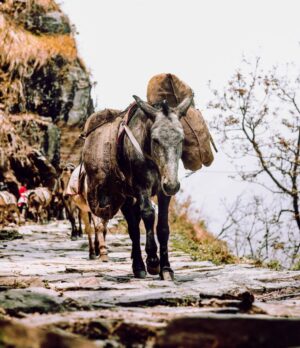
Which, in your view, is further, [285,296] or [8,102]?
[8,102]

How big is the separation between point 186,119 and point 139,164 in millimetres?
875

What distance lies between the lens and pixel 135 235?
665 cm

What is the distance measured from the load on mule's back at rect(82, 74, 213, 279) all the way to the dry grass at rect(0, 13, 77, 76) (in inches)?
591

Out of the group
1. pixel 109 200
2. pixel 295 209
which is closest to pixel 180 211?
pixel 295 209

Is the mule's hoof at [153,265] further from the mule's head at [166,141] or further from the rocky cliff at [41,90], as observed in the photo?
the rocky cliff at [41,90]

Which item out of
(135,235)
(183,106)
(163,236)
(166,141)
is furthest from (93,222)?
(166,141)

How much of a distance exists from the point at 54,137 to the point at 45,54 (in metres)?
4.10

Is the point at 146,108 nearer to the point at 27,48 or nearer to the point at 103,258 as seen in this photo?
the point at 103,258

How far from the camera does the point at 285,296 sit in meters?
4.79

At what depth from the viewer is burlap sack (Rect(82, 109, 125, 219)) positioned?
635cm

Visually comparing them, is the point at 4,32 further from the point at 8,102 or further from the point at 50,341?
the point at 50,341

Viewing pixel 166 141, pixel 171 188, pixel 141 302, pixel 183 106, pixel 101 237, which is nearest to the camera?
pixel 141 302

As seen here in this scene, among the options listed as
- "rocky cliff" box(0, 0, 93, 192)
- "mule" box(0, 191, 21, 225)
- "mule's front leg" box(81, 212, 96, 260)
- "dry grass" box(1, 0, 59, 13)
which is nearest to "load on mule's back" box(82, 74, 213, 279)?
"mule's front leg" box(81, 212, 96, 260)

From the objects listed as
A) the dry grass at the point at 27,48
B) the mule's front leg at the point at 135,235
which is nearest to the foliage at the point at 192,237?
the mule's front leg at the point at 135,235
